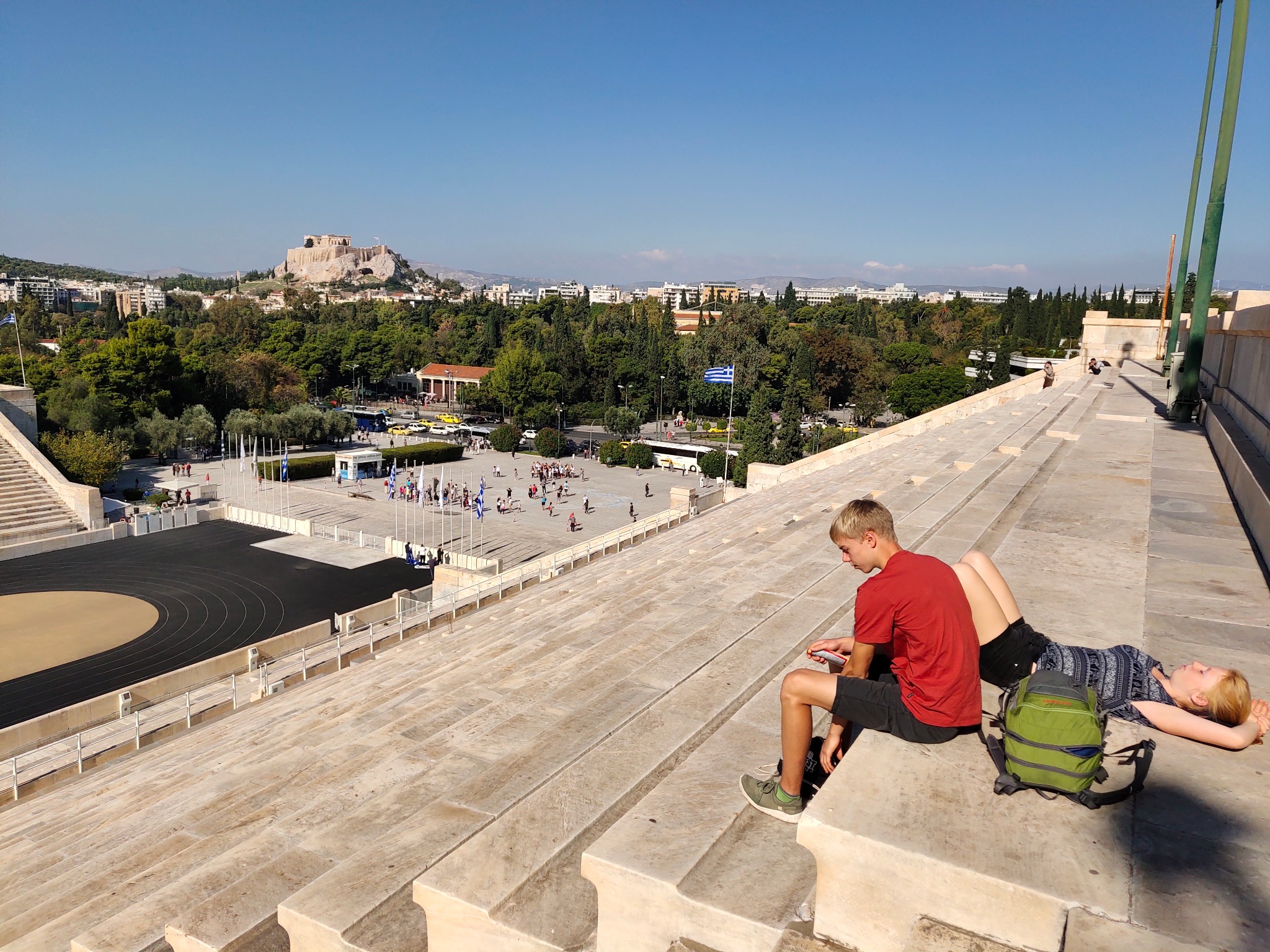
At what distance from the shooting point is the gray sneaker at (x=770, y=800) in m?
3.10

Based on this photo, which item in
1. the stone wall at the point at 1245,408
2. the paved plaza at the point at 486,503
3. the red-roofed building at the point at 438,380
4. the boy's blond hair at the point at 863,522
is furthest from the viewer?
the red-roofed building at the point at 438,380

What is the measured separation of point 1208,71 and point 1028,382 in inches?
534

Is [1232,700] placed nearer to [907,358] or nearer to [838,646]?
[838,646]

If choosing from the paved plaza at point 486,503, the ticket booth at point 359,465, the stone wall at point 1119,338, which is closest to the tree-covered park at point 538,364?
the paved plaza at point 486,503

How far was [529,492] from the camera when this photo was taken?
35.2 meters

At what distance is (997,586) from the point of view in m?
3.63

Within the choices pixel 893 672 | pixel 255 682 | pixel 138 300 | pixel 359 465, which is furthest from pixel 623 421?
pixel 138 300

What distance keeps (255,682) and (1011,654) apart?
11660mm

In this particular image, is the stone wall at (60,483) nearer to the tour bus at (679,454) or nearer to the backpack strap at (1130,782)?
the tour bus at (679,454)

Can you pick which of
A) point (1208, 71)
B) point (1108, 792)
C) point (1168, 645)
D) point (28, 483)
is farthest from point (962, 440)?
point (28, 483)

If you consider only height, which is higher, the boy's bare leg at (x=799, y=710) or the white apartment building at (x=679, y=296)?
the white apartment building at (x=679, y=296)

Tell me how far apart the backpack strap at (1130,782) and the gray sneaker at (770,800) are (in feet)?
3.21

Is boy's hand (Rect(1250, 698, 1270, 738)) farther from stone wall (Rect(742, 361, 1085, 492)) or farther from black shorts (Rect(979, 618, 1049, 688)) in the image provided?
stone wall (Rect(742, 361, 1085, 492))

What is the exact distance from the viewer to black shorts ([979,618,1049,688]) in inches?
139
